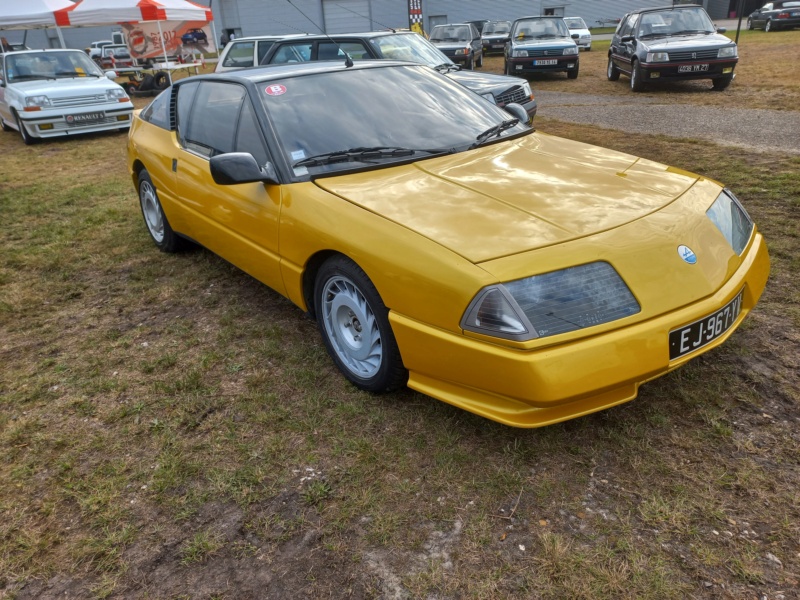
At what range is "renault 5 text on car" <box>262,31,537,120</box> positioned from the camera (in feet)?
26.0

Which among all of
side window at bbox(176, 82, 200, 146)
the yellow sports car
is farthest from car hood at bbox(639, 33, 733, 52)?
side window at bbox(176, 82, 200, 146)

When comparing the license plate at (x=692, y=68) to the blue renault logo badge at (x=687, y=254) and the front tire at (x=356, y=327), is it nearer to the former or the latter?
the blue renault logo badge at (x=687, y=254)

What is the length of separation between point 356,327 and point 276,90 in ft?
4.69

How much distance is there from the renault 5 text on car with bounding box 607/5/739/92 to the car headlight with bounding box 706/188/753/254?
954 centimetres

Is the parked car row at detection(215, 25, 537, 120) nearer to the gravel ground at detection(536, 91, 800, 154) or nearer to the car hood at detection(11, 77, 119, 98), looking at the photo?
the gravel ground at detection(536, 91, 800, 154)

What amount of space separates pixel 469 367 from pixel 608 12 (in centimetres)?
4055

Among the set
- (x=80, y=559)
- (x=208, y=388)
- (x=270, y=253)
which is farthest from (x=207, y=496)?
(x=270, y=253)

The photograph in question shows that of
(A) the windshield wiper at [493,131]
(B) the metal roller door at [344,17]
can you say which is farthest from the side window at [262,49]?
(B) the metal roller door at [344,17]

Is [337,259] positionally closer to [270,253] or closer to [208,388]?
[270,253]

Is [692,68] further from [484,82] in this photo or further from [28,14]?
[28,14]

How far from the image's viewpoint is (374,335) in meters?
2.69

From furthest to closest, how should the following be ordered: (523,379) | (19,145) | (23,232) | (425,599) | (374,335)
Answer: (19,145)
(23,232)
(374,335)
(523,379)
(425,599)

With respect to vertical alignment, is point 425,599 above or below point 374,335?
below

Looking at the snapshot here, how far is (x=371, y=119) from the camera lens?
3225 millimetres
